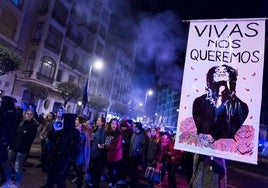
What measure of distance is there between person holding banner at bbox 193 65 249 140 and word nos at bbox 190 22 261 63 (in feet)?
0.53

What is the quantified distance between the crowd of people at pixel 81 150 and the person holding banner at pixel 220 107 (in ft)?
3.30

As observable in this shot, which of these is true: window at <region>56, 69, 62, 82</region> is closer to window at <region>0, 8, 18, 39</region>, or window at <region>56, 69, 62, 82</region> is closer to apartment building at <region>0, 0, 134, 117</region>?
apartment building at <region>0, 0, 134, 117</region>

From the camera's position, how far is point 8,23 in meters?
25.0

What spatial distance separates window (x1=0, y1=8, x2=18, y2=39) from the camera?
2411 centimetres

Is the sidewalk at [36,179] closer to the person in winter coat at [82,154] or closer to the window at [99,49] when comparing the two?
the person in winter coat at [82,154]

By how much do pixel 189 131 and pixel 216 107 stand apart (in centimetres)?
49

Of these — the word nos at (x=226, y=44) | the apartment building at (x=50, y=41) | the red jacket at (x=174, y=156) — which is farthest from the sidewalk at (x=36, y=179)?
the apartment building at (x=50, y=41)

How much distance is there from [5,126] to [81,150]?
1813 mm

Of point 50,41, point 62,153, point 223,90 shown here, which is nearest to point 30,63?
point 50,41

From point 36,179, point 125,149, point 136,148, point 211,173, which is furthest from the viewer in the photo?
point 125,149

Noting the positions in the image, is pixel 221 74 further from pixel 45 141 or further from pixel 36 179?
pixel 45 141

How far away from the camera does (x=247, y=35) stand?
378 cm

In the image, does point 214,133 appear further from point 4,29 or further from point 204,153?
point 4,29

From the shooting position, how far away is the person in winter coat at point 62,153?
215 inches
